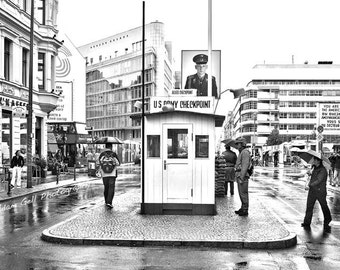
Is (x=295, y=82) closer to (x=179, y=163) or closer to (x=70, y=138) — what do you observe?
(x=70, y=138)

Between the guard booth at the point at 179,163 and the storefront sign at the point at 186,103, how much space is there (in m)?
0.64

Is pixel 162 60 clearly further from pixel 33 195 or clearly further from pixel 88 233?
pixel 88 233

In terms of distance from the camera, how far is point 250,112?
112375 millimetres

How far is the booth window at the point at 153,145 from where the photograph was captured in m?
12.5

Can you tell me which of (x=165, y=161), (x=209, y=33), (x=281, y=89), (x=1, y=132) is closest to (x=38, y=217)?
(x=165, y=161)

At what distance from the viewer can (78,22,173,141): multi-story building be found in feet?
340

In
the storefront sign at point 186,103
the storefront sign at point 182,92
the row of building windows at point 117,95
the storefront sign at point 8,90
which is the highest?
the row of building windows at point 117,95

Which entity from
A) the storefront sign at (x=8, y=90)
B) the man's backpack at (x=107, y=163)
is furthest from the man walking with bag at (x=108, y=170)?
the storefront sign at (x=8, y=90)

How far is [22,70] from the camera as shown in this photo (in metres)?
30.4

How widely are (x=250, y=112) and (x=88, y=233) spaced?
10512 cm

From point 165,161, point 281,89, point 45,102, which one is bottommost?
point 165,161

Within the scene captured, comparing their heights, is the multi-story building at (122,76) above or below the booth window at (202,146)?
above

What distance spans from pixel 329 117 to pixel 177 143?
19598 millimetres

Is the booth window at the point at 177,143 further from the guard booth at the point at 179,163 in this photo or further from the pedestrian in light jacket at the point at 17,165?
the pedestrian in light jacket at the point at 17,165
